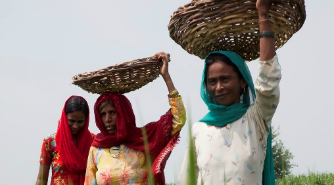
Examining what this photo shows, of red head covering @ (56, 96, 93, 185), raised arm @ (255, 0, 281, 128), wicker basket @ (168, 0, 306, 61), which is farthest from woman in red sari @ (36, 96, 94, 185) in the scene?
raised arm @ (255, 0, 281, 128)

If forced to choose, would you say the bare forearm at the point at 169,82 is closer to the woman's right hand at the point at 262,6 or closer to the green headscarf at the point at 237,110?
the green headscarf at the point at 237,110

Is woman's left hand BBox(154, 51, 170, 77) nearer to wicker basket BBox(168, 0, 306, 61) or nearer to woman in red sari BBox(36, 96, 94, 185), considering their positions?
wicker basket BBox(168, 0, 306, 61)

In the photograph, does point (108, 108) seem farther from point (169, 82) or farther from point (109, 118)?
point (169, 82)

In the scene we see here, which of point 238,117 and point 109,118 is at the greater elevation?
point 109,118

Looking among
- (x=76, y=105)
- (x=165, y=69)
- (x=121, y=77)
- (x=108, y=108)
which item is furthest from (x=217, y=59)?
(x=76, y=105)

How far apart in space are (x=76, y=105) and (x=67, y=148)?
381 millimetres

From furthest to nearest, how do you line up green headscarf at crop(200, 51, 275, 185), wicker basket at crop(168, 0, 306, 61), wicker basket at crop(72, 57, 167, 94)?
wicker basket at crop(72, 57, 167, 94) → green headscarf at crop(200, 51, 275, 185) → wicker basket at crop(168, 0, 306, 61)

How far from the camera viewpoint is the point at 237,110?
2512 millimetres

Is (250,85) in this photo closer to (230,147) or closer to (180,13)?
(230,147)

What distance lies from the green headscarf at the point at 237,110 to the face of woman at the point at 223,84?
0.04 meters

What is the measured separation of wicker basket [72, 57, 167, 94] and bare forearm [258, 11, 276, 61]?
1077 mm

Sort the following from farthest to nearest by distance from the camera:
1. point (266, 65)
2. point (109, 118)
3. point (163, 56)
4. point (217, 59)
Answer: point (109, 118) → point (163, 56) → point (217, 59) → point (266, 65)

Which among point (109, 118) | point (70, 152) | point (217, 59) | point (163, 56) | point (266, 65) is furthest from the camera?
point (70, 152)

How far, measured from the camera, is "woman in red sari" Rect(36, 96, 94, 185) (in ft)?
13.5
